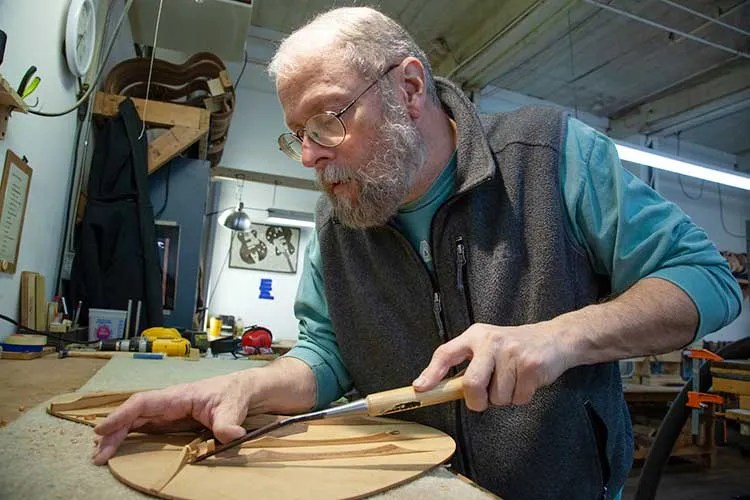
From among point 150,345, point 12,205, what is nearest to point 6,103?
point 12,205

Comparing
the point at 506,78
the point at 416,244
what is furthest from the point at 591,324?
the point at 506,78

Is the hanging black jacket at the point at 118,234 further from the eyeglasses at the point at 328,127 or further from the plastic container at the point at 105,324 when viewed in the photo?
the eyeglasses at the point at 328,127

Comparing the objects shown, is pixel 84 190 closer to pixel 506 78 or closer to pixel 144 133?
pixel 144 133

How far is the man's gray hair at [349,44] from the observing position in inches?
36.7

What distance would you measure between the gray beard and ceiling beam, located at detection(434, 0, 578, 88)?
310 cm

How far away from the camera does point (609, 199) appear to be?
2.72ft

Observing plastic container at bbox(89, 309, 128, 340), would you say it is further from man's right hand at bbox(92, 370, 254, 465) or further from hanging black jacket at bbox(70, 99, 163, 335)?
man's right hand at bbox(92, 370, 254, 465)

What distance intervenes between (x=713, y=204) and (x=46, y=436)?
27.0 ft

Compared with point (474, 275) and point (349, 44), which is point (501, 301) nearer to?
point (474, 275)

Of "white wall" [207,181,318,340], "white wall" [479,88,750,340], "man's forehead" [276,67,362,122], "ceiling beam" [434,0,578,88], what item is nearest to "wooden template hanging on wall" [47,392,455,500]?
"man's forehead" [276,67,362,122]

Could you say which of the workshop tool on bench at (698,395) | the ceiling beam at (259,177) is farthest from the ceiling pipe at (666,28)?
the ceiling beam at (259,177)

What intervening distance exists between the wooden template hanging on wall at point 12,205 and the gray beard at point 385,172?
1.08 metres

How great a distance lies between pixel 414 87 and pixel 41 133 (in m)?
1.45

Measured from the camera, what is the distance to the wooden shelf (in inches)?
45.9
